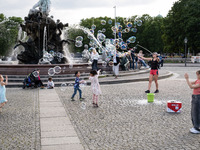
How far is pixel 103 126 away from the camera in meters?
6.74

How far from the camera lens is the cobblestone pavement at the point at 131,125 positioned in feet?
17.9

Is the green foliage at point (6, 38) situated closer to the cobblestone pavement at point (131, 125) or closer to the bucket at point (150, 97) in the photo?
the bucket at point (150, 97)

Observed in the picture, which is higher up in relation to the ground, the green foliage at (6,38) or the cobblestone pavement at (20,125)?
the green foliage at (6,38)

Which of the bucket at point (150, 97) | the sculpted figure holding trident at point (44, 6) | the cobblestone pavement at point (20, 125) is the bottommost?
the cobblestone pavement at point (20, 125)

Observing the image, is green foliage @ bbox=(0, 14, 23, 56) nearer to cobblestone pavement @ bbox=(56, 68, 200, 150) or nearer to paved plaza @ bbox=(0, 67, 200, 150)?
paved plaza @ bbox=(0, 67, 200, 150)

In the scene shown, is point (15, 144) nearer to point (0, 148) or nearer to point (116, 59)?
point (0, 148)

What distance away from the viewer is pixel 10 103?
9945mm

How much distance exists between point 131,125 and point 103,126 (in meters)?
0.74

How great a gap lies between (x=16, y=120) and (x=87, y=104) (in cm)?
292

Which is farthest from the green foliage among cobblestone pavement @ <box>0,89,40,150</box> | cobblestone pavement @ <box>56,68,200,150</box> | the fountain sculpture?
cobblestone pavement @ <box>56,68,200,150</box>

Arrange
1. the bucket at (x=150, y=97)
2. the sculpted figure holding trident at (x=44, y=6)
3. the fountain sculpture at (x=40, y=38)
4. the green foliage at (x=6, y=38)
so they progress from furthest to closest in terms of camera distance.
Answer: the green foliage at (x=6, y=38) < the sculpted figure holding trident at (x=44, y=6) < the fountain sculpture at (x=40, y=38) < the bucket at (x=150, y=97)

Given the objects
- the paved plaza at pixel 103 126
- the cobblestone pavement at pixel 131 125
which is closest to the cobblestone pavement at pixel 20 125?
the paved plaza at pixel 103 126

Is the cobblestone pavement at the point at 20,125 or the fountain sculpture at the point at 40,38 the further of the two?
the fountain sculpture at the point at 40,38

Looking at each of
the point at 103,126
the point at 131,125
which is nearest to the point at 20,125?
the point at 103,126
